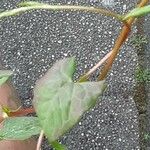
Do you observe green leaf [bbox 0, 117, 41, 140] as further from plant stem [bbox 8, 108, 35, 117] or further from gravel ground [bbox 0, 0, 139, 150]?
gravel ground [bbox 0, 0, 139, 150]

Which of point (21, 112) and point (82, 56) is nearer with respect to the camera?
point (21, 112)

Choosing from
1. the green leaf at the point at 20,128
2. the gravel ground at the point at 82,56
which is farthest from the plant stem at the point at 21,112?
the gravel ground at the point at 82,56

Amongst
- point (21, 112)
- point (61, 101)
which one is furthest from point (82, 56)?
point (61, 101)

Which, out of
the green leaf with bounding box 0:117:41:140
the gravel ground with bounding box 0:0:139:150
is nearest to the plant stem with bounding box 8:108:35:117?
the green leaf with bounding box 0:117:41:140

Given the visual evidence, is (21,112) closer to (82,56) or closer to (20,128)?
(20,128)

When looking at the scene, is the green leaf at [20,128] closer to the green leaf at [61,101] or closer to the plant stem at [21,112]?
the plant stem at [21,112]
